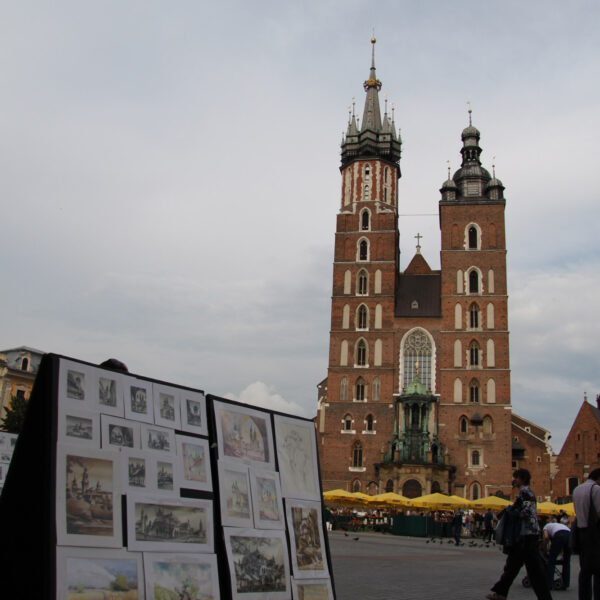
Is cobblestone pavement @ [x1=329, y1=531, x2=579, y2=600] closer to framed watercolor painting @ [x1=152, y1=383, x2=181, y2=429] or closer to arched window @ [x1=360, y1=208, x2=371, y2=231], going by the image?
framed watercolor painting @ [x1=152, y1=383, x2=181, y2=429]

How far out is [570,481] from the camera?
54.3m

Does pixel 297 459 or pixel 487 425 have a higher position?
pixel 297 459

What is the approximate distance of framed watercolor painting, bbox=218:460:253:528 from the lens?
4.93 m

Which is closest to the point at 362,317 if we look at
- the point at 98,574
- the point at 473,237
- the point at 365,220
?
the point at 365,220

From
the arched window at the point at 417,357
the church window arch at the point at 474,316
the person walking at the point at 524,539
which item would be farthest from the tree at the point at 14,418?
the church window arch at the point at 474,316

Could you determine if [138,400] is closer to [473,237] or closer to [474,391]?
[474,391]

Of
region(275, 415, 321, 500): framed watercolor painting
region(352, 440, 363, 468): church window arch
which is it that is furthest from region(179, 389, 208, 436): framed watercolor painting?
region(352, 440, 363, 468): church window arch

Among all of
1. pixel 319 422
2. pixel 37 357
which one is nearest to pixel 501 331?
pixel 319 422

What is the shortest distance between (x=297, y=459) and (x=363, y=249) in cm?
4485

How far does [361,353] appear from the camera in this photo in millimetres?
47562

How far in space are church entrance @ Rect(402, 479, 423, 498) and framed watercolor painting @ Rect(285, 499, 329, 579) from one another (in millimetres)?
39623

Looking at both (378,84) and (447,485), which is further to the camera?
(378,84)

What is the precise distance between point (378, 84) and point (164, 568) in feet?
191

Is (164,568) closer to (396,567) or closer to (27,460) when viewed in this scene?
(27,460)
